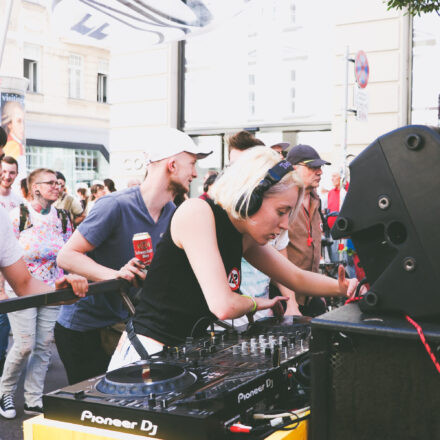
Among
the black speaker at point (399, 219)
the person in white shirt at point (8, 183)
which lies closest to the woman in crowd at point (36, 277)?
the person in white shirt at point (8, 183)

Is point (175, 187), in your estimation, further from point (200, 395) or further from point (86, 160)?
point (86, 160)

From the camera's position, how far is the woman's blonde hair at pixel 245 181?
190 cm

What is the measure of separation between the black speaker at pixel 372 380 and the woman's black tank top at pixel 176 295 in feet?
2.21

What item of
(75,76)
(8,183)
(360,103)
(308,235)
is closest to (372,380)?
(308,235)

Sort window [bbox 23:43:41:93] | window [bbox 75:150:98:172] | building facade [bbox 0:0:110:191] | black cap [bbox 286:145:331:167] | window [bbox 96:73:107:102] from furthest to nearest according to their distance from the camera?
window [bbox 96:73:107:102]
window [bbox 75:150:98:172]
window [bbox 23:43:41:93]
building facade [bbox 0:0:110:191]
black cap [bbox 286:145:331:167]

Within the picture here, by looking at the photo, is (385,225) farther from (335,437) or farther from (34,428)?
(34,428)

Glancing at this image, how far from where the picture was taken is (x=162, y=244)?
6.89 ft

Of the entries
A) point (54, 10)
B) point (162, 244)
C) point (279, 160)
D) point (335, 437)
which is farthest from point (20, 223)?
point (335, 437)

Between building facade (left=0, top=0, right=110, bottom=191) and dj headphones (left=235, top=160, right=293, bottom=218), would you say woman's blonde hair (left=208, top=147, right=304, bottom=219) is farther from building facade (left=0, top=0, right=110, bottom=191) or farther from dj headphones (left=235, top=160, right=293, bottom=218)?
building facade (left=0, top=0, right=110, bottom=191)

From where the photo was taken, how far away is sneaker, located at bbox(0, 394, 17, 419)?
4.19 m

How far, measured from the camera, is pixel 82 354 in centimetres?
296

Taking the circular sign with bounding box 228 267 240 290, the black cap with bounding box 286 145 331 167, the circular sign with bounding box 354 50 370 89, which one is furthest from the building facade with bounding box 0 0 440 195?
the circular sign with bounding box 228 267 240 290

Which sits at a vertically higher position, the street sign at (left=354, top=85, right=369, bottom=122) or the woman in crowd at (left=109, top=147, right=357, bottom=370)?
the street sign at (left=354, top=85, right=369, bottom=122)

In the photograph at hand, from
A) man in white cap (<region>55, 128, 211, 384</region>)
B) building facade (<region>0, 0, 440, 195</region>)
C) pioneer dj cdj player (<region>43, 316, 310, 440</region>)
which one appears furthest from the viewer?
building facade (<region>0, 0, 440, 195</region>)
